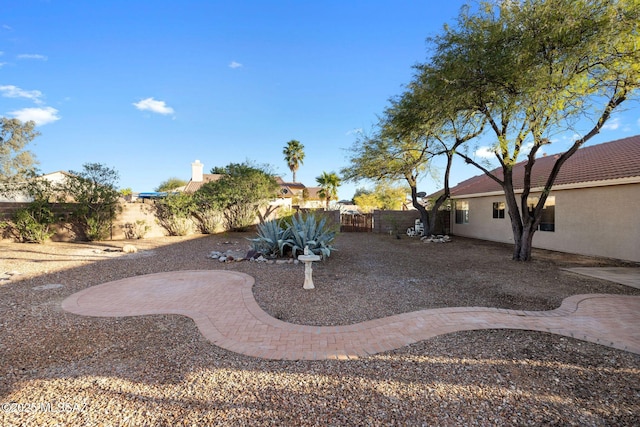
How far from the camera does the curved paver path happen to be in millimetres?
3256

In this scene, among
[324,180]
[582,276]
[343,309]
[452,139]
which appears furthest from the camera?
[324,180]

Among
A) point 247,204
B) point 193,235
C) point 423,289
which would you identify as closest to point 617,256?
point 423,289

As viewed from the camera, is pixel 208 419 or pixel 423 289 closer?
pixel 208 419

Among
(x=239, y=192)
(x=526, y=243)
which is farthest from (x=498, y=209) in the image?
(x=239, y=192)

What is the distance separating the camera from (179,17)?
895cm

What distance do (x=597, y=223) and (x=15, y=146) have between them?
1331 inches

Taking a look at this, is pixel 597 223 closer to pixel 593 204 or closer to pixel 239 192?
pixel 593 204

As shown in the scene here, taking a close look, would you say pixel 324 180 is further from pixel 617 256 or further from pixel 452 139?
pixel 617 256

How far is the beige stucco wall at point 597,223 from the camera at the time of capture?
8602 mm

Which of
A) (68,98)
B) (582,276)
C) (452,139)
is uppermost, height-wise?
(68,98)

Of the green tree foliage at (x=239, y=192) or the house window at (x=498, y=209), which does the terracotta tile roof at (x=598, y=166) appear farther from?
the green tree foliage at (x=239, y=192)

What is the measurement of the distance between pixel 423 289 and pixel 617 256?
801 centimetres

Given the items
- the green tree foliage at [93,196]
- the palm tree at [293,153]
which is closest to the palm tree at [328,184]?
the palm tree at [293,153]

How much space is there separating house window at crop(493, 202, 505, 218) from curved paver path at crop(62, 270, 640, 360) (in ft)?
31.5
